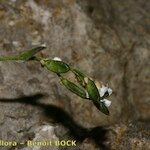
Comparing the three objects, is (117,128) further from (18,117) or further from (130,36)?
(130,36)

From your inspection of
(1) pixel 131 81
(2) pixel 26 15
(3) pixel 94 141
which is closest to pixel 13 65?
(2) pixel 26 15

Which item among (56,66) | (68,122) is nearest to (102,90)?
(56,66)

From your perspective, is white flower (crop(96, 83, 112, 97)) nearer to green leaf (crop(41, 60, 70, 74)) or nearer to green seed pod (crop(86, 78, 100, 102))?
green seed pod (crop(86, 78, 100, 102))

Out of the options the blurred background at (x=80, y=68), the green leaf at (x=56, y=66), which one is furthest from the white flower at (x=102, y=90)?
the blurred background at (x=80, y=68)

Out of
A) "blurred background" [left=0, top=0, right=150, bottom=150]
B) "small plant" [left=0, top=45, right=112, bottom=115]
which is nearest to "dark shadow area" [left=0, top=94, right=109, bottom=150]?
"blurred background" [left=0, top=0, right=150, bottom=150]

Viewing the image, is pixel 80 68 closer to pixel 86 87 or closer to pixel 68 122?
pixel 68 122

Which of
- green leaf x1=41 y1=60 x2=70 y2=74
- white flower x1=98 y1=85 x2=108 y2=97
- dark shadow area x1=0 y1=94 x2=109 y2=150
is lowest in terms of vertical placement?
dark shadow area x1=0 y1=94 x2=109 y2=150
